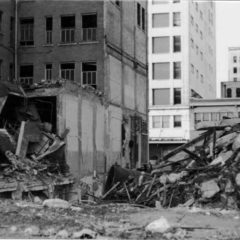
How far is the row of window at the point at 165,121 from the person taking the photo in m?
61.0

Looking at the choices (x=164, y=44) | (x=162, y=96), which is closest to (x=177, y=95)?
(x=162, y=96)

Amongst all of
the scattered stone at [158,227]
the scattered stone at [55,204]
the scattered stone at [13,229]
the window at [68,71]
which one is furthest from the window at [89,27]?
the scattered stone at [13,229]

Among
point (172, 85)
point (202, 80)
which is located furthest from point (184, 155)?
point (202, 80)

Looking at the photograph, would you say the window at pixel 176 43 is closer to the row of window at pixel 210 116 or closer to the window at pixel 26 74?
the row of window at pixel 210 116

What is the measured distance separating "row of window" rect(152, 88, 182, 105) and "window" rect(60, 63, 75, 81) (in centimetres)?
2913

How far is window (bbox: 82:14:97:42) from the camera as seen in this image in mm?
33306

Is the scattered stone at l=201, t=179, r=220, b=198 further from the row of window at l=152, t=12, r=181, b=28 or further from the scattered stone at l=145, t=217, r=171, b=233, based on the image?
the row of window at l=152, t=12, r=181, b=28

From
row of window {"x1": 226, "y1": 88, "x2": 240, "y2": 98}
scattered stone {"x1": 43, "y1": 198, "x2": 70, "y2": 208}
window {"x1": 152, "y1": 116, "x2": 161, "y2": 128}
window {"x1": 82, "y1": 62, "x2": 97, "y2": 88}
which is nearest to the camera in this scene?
scattered stone {"x1": 43, "y1": 198, "x2": 70, "y2": 208}

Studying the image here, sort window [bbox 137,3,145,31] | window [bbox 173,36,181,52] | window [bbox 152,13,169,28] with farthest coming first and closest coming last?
window [bbox 152,13,169,28] → window [bbox 173,36,181,52] → window [bbox 137,3,145,31]

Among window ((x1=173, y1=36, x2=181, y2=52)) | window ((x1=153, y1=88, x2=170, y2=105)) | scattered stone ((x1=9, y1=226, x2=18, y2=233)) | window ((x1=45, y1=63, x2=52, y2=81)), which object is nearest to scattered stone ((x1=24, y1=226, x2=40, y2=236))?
scattered stone ((x1=9, y1=226, x2=18, y2=233))

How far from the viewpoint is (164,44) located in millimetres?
62969

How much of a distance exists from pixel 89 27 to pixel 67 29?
150 centimetres

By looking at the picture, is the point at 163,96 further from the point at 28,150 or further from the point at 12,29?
the point at 28,150

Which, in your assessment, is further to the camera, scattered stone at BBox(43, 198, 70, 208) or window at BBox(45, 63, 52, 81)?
window at BBox(45, 63, 52, 81)
